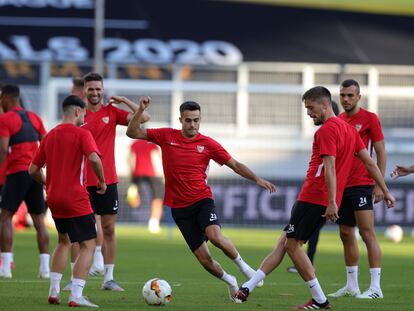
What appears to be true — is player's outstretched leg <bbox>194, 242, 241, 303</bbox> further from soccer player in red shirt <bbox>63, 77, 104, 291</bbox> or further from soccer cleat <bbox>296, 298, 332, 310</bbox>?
soccer player in red shirt <bbox>63, 77, 104, 291</bbox>

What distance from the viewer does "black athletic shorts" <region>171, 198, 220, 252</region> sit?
1190 centimetres

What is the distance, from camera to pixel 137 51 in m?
34.0

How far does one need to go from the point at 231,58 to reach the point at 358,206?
22012mm

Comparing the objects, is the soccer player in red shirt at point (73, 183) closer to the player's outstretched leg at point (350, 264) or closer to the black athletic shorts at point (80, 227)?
the black athletic shorts at point (80, 227)

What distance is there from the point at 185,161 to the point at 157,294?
1.56m

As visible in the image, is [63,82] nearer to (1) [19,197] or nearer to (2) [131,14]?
(2) [131,14]

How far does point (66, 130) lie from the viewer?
11.0 metres

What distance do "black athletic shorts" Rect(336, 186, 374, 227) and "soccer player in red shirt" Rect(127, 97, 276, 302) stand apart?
1281 millimetres

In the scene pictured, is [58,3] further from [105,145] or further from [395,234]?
[105,145]

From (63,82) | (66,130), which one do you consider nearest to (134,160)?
(63,82)

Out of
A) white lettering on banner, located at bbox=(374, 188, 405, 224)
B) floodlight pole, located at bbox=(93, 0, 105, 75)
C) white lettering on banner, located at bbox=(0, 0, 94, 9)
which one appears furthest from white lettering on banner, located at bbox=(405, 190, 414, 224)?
white lettering on banner, located at bbox=(0, 0, 94, 9)

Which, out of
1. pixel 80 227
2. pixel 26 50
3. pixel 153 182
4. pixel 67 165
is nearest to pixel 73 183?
pixel 67 165

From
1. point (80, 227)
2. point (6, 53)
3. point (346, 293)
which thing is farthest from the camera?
point (6, 53)

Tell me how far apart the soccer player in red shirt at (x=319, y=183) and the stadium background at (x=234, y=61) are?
1761cm
